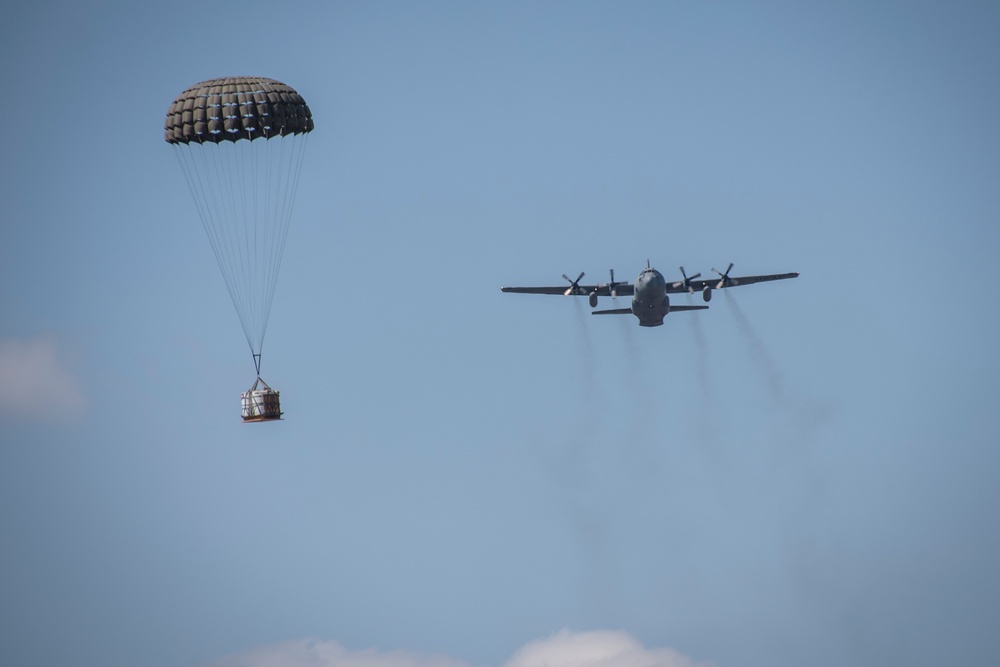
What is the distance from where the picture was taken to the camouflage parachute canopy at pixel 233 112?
2940 inches

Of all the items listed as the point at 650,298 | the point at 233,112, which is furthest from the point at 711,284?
the point at 233,112

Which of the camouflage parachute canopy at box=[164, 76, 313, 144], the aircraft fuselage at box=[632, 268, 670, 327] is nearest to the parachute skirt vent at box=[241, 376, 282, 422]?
the camouflage parachute canopy at box=[164, 76, 313, 144]

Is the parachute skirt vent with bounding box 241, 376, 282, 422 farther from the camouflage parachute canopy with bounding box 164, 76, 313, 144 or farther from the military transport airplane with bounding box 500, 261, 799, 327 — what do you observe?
the military transport airplane with bounding box 500, 261, 799, 327

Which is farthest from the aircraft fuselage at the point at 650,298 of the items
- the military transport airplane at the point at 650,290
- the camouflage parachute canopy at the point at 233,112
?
the camouflage parachute canopy at the point at 233,112

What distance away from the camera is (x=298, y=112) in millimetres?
76688

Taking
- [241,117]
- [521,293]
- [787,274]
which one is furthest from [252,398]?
[787,274]

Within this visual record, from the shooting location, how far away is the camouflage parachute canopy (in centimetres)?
7469

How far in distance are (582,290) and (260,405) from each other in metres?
35.8

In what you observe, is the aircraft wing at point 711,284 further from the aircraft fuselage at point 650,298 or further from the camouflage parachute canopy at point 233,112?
the camouflage parachute canopy at point 233,112

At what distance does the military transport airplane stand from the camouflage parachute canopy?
91.4ft

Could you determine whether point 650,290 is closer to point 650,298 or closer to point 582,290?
point 650,298

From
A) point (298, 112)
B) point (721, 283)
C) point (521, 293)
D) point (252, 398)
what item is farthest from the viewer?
point (521, 293)

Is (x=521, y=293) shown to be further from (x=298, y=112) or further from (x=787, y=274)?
(x=298, y=112)

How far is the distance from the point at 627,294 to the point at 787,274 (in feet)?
41.3
